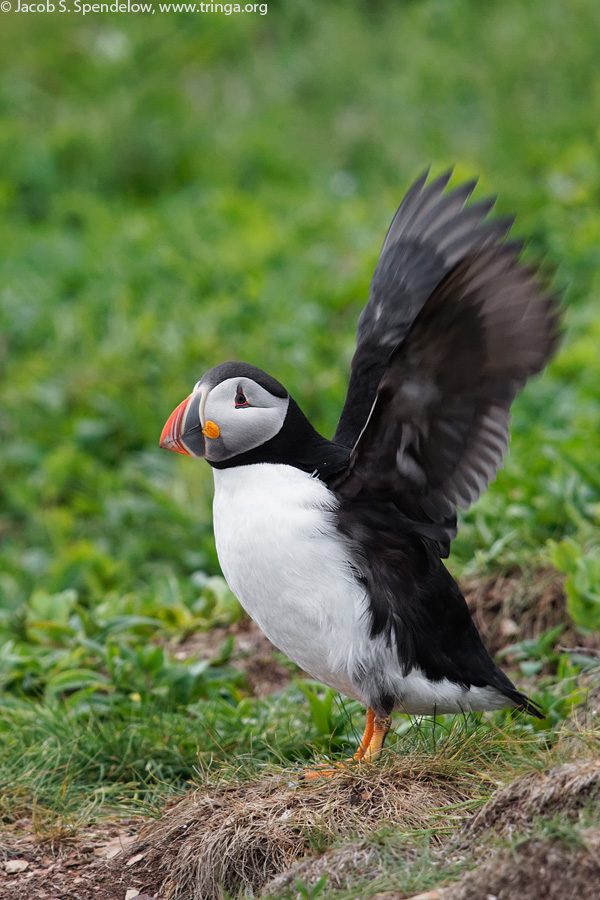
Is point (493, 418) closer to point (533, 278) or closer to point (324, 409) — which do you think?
point (533, 278)

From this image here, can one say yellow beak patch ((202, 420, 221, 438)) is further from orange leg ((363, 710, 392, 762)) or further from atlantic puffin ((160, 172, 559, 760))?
orange leg ((363, 710, 392, 762))

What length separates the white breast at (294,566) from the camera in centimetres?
305

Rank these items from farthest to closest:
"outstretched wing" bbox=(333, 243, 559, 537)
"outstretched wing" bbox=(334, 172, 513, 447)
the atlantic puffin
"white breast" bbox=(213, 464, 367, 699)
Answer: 1. "outstretched wing" bbox=(334, 172, 513, 447)
2. "white breast" bbox=(213, 464, 367, 699)
3. the atlantic puffin
4. "outstretched wing" bbox=(333, 243, 559, 537)

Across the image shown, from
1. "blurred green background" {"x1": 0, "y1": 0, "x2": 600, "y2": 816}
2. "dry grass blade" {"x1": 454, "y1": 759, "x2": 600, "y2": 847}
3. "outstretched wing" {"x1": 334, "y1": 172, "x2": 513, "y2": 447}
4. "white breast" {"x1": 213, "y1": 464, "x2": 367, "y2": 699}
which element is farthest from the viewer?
"blurred green background" {"x1": 0, "y1": 0, "x2": 600, "y2": 816}

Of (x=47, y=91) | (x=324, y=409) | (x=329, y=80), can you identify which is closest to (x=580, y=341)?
(x=324, y=409)

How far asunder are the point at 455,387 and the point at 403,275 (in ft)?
2.64

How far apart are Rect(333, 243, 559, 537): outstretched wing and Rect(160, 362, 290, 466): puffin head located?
0.28 metres

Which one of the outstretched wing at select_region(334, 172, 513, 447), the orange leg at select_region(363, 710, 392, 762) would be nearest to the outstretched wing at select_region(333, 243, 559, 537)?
the outstretched wing at select_region(334, 172, 513, 447)

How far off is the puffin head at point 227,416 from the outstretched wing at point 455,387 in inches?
11.0

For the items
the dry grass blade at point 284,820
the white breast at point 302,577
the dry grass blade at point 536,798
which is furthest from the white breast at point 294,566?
the dry grass blade at point 536,798

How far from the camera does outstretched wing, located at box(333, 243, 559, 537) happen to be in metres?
2.73

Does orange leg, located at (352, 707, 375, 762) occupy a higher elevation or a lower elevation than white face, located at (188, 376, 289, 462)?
lower

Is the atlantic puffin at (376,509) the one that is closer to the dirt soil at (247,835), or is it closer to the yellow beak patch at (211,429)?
the yellow beak patch at (211,429)

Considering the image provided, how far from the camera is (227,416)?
3.14m
